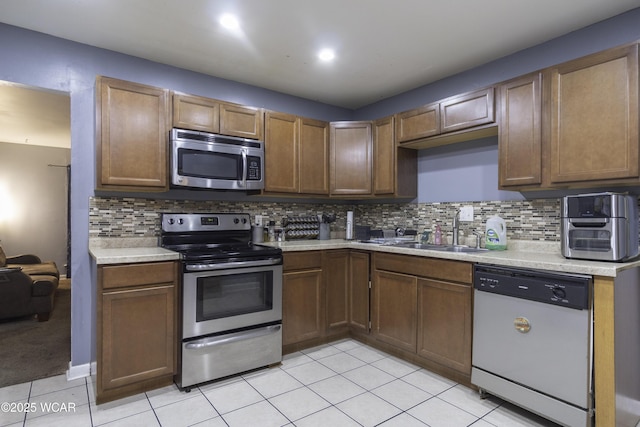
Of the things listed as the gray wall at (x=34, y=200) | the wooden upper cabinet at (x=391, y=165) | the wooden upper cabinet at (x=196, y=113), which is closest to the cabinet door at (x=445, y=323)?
the wooden upper cabinet at (x=391, y=165)

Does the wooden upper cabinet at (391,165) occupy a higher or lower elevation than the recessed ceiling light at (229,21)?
lower

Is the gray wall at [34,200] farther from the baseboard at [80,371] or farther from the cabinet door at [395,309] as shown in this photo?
the cabinet door at [395,309]

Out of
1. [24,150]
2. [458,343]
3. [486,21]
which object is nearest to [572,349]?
[458,343]

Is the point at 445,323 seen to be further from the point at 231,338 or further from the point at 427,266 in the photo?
the point at 231,338

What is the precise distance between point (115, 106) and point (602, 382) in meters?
3.34

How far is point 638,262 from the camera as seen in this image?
75.9 inches

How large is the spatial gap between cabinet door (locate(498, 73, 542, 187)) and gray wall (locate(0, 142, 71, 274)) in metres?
7.43

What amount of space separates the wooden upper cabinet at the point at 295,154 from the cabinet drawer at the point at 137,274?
1.18 metres

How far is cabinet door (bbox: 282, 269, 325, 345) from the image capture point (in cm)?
288

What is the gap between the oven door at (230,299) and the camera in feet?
7.75

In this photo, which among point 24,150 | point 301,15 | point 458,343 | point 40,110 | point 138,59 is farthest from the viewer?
point 24,150

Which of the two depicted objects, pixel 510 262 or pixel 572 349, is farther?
pixel 510 262

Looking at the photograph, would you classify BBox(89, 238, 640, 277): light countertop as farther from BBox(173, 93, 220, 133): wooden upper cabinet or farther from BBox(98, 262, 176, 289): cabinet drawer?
BBox(173, 93, 220, 133): wooden upper cabinet

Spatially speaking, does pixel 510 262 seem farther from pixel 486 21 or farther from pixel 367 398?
pixel 486 21
